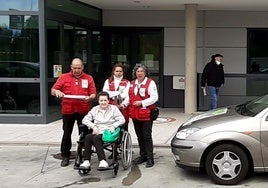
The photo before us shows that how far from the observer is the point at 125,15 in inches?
597

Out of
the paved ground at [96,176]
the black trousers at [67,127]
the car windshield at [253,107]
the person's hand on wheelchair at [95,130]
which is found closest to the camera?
the paved ground at [96,176]

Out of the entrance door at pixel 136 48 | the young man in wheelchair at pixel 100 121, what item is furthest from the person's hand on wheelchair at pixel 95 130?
the entrance door at pixel 136 48

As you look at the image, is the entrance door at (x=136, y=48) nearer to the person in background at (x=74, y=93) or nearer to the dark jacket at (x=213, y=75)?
the dark jacket at (x=213, y=75)

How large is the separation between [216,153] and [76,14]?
8217 mm

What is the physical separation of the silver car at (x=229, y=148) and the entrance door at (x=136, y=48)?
351 inches

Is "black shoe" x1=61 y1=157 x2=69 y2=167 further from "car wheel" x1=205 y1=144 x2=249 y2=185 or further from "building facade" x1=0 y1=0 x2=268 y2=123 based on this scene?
"building facade" x1=0 y1=0 x2=268 y2=123

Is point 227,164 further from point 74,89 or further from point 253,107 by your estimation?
point 74,89

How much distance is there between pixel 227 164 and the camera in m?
6.04

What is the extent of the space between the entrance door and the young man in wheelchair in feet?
27.3

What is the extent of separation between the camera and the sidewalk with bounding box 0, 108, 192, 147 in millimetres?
9109

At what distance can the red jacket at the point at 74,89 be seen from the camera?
282 inches

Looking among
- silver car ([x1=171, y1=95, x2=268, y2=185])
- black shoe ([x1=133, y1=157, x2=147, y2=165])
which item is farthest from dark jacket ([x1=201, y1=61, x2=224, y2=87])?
silver car ([x1=171, y1=95, x2=268, y2=185])

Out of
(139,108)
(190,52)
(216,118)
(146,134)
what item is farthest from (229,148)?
(190,52)

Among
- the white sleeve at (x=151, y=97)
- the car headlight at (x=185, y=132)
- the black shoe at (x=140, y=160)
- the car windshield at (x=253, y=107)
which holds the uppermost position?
the white sleeve at (x=151, y=97)
